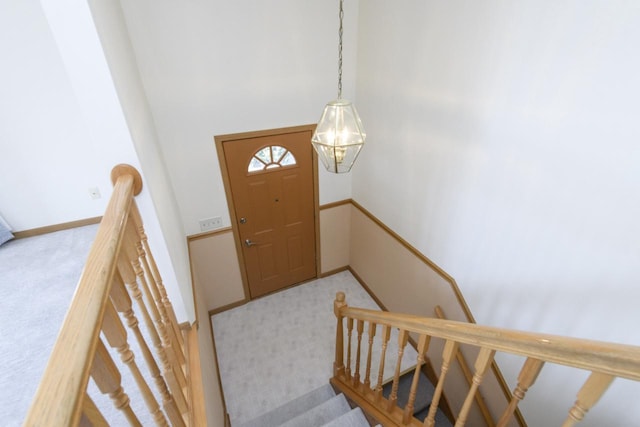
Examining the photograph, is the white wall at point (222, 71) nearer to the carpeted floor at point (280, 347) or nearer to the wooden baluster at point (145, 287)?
the carpeted floor at point (280, 347)

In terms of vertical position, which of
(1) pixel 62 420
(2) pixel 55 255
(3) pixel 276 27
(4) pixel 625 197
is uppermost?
(3) pixel 276 27

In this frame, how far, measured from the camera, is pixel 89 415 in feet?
1.81

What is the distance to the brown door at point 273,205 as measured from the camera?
3.20 m

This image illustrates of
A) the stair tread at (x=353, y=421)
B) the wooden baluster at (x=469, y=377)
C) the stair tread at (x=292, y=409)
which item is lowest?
the stair tread at (x=292, y=409)


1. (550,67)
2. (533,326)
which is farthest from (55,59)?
(533,326)

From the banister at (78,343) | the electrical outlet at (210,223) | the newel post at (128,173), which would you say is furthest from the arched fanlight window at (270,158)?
the banister at (78,343)

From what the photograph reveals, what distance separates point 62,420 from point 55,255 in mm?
2541

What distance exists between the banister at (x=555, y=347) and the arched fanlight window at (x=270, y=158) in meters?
2.52

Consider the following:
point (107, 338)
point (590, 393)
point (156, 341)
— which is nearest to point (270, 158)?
point (156, 341)

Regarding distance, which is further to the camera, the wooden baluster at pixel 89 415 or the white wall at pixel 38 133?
the white wall at pixel 38 133

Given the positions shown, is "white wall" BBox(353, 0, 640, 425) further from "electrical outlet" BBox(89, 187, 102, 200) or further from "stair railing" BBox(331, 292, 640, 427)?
"electrical outlet" BBox(89, 187, 102, 200)

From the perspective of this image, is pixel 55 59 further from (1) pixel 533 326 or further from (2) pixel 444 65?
(1) pixel 533 326

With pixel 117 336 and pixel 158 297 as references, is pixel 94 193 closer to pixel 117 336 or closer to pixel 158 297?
pixel 158 297

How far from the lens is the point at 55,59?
2363mm
